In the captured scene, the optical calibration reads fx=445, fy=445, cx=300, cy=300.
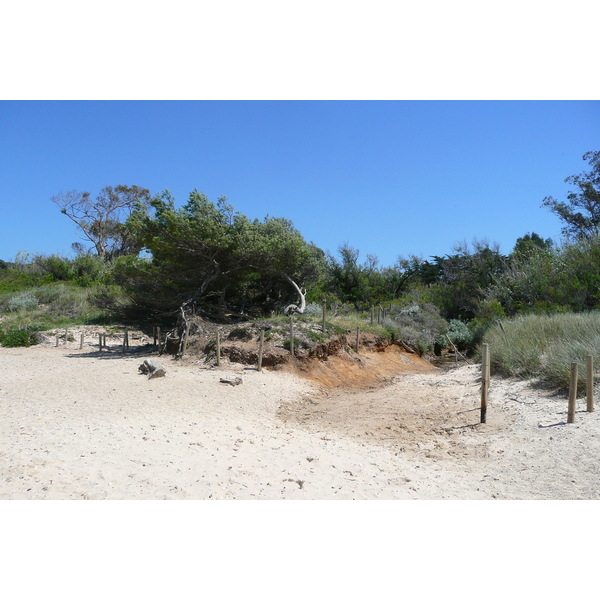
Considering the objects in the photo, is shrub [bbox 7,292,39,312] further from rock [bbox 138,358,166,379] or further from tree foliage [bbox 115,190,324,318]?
rock [bbox 138,358,166,379]

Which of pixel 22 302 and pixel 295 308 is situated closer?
pixel 295 308

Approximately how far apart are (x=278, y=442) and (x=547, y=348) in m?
6.48

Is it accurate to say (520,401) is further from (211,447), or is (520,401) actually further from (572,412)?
(211,447)

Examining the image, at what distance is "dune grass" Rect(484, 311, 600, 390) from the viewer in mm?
8303

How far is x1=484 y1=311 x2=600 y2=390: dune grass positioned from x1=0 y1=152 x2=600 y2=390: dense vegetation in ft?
0.15

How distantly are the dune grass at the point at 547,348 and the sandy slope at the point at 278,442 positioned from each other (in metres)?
0.54

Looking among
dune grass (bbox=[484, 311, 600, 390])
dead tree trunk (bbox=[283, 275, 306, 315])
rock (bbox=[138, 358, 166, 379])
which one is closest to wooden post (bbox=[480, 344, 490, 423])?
dune grass (bbox=[484, 311, 600, 390])

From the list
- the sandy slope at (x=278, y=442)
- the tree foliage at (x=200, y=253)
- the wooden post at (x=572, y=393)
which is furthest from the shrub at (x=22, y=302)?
the wooden post at (x=572, y=393)

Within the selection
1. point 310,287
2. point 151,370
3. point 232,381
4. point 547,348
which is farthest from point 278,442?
point 310,287

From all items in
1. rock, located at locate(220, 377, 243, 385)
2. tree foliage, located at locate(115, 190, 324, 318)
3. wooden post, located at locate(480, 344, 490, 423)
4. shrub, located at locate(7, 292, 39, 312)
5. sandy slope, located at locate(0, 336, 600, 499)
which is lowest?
sandy slope, located at locate(0, 336, 600, 499)

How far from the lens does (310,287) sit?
22484 millimetres

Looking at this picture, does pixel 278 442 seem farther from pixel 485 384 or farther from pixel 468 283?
pixel 468 283

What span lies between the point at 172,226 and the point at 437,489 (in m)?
12.3

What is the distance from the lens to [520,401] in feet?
26.9
